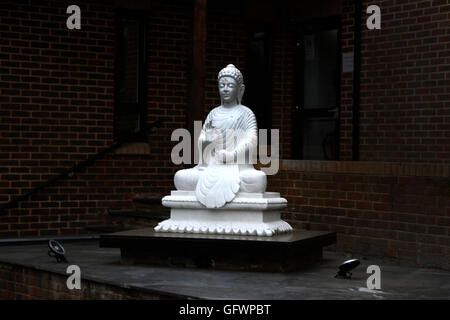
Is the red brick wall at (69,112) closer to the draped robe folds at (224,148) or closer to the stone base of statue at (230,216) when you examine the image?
the stone base of statue at (230,216)

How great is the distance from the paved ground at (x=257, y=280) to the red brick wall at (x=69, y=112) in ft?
6.87

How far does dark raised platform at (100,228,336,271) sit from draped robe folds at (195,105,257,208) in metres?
0.45

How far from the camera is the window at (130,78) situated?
11.7m

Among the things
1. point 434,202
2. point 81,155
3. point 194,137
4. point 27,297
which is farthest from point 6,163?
point 434,202

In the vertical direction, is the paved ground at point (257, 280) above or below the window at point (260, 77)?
below

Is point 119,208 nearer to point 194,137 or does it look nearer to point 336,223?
point 194,137

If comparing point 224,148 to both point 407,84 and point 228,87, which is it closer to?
point 228,87

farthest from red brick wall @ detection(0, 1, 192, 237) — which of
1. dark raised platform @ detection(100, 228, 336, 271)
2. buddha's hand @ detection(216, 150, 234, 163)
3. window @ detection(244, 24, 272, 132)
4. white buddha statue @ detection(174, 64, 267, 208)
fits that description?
buddha's hand @ detection(216, 150, 234, 163)

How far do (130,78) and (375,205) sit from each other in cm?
447

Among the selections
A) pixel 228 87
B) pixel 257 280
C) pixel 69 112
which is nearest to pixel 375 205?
pixel 228 87

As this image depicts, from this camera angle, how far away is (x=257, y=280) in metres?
7.11

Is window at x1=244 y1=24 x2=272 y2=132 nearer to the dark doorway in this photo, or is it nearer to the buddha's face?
the dark doorway

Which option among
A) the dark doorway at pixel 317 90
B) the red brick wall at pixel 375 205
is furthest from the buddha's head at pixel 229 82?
the dark doorway at pixel 317 90

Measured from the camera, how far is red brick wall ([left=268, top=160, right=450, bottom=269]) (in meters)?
8.40
